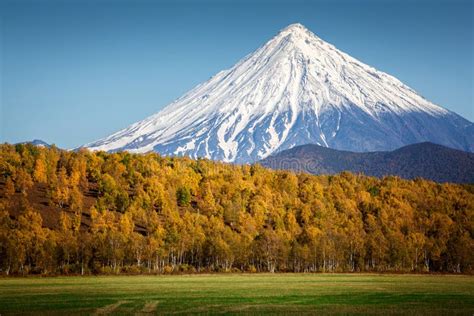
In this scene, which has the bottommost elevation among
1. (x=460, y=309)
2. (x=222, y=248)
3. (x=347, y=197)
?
(x=460, y=309)

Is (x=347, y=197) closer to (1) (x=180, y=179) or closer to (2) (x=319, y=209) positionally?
(2) (x=319, y=209)

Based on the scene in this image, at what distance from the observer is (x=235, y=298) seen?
72.1m

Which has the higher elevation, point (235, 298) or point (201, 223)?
point (201, 223)

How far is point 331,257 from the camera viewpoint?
5723 inches

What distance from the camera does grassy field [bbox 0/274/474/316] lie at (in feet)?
202

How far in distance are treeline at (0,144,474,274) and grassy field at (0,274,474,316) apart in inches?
1423

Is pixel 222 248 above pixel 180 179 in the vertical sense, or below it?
below

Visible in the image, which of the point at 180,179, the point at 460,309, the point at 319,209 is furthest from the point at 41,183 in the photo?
the point at 460,309

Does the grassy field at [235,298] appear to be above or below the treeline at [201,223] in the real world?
below

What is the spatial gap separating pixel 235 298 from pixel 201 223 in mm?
81990

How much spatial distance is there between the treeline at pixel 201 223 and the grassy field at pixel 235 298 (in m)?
36.1

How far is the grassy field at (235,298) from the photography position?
6169cm

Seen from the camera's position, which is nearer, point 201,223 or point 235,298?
point 235,298

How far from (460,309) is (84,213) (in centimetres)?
10985
